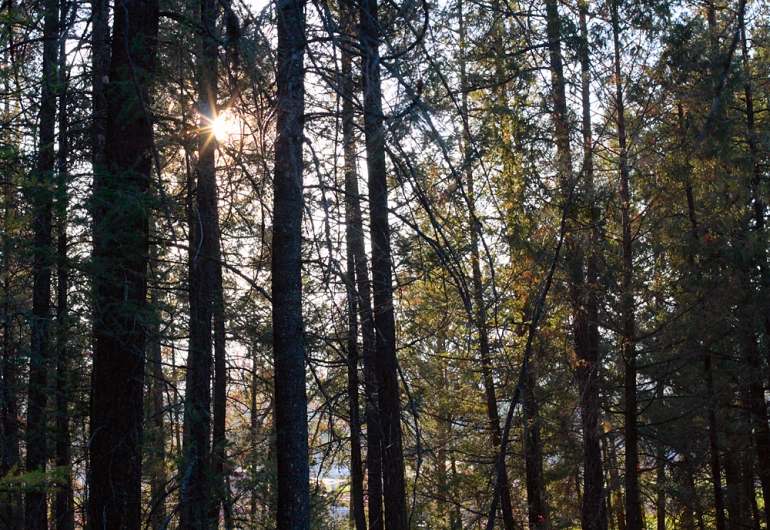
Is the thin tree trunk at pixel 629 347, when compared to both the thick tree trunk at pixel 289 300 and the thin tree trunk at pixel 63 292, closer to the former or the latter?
the thick tree trunk at pixel 289 300

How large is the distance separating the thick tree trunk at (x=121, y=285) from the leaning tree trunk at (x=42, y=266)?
1.42 ft

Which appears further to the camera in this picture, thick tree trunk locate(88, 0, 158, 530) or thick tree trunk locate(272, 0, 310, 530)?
thick tree trunk locate(88, 0, 158, 530)

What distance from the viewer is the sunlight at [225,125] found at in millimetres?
4831

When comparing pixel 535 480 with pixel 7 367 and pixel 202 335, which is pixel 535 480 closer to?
pixel 202 335

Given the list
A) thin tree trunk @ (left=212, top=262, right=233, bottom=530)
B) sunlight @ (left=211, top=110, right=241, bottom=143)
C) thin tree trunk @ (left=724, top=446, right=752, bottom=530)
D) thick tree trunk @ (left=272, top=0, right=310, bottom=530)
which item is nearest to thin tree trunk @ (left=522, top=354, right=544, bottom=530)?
thin tree trunk @ (left=724, top=446, right=752, bottom=530)

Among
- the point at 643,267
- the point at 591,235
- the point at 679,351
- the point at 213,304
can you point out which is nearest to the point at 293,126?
the point at 213,304

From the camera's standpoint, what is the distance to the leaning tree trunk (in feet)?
16.7

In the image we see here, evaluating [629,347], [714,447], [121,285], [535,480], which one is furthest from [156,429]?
[714,447]

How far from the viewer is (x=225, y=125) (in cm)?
548

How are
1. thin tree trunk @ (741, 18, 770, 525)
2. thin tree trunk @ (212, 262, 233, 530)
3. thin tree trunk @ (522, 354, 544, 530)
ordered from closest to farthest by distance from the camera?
thin tree trunk @ (212, 262, 233, 530)
thin tree trunk @ (522, 354, 544, 530)
thin tree trunk @ (741, 18, 770, 525)

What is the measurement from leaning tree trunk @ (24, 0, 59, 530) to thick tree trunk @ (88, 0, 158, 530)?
0.43 meters

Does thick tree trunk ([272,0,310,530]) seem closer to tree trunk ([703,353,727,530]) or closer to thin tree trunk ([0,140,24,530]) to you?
thin tree trunk ([0,140,24,530])

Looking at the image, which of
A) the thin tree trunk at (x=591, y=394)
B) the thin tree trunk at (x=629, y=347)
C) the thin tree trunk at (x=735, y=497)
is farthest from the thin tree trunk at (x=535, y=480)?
the thin tree trunk at (x=735, y=497)

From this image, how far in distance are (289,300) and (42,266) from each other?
11.0ft
